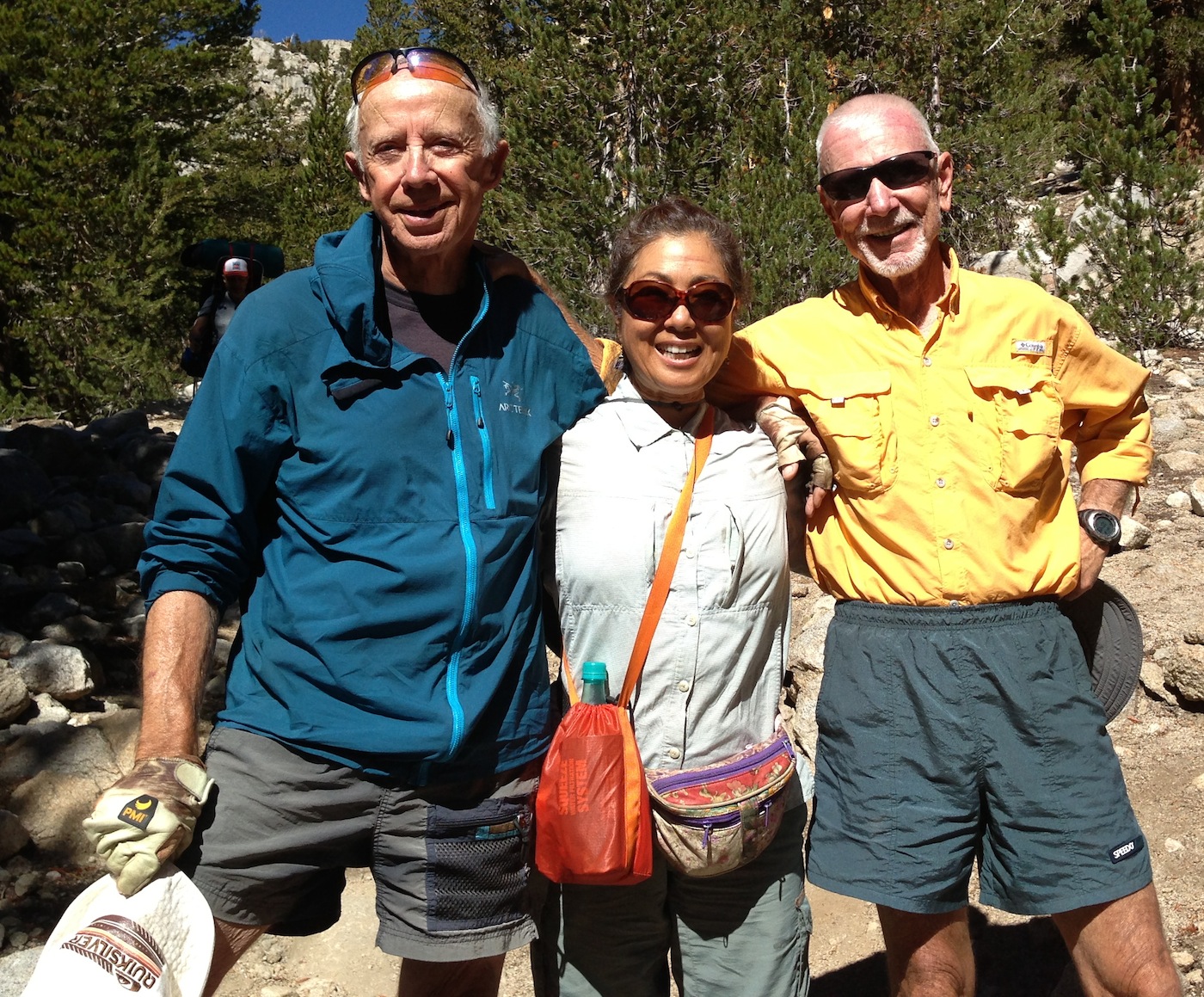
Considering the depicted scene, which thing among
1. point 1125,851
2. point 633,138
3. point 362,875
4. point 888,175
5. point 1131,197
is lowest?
point 362,875

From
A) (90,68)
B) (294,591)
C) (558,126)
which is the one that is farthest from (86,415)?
(294,591)

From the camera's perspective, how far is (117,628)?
20.6ft

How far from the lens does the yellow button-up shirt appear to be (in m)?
2.29

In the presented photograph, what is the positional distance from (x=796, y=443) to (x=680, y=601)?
17.9 inches

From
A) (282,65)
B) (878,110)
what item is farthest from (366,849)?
(282,65)

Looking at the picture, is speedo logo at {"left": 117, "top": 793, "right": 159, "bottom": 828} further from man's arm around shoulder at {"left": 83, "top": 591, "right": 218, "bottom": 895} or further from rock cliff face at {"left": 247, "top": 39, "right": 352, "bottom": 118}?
rock cliff face at {"left": 247, "top": 39, "right": 352, "bottom": 118}

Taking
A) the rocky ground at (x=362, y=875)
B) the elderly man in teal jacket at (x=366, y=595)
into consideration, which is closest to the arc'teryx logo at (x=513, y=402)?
the elderly man in teal jacket at (x=366, y=595)

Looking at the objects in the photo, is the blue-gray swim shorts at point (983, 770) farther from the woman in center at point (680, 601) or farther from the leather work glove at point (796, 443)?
the leather work glove at point (796, 443)

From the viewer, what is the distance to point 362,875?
14.0 feet

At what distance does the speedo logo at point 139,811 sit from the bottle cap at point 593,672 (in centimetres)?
79

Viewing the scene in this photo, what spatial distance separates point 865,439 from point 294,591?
47.7 inches

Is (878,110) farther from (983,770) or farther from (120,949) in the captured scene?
(120,949)

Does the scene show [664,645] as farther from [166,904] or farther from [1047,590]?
[166,904]

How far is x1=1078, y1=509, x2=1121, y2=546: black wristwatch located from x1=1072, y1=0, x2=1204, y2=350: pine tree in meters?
6.83
